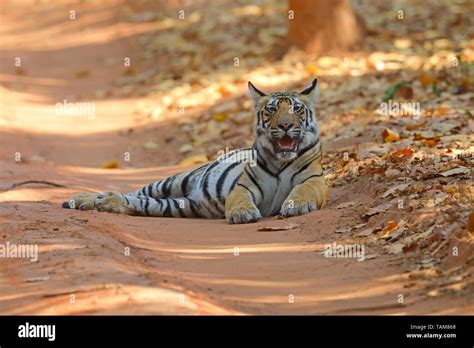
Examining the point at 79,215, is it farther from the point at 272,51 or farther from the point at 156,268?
the point at 272,51

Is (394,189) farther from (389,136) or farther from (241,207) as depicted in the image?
(389,136)

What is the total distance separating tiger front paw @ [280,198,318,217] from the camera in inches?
343

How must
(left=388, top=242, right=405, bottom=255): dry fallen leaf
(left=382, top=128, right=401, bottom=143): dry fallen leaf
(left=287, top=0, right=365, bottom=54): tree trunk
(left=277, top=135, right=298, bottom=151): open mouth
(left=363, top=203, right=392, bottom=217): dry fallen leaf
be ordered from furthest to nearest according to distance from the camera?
(left=287, top=0, right=365, bottom=54): tree trunk → (left=382, top=128, right=401, bottom=143): dry fallen leaf → (left=277, top=135, right=298, bottom=151): open mouth → (left=363, top=203, right=392, bottom=217): dry fallen leaf → (left=388, top=242, right=405, bottom=255): dry fallen leaf

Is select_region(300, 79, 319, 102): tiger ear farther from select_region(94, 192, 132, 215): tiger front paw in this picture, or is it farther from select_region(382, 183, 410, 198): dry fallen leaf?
select_region(94, 192, 132, 215): tiger front paw

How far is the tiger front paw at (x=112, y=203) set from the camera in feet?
30.2

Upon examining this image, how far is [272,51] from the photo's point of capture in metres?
17.6

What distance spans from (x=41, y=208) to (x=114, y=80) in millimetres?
10294

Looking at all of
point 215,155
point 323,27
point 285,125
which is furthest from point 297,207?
point 323,27

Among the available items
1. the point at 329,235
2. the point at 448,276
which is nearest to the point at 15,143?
the point at 329,235

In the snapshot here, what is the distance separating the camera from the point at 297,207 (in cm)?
873

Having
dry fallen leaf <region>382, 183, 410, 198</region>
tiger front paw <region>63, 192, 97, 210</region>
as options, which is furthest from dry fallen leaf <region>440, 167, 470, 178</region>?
tiger front paw <region>63, 192, 97, 210</region>

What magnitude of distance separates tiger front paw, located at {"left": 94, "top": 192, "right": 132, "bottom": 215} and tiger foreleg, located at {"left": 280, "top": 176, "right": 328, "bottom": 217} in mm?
1477

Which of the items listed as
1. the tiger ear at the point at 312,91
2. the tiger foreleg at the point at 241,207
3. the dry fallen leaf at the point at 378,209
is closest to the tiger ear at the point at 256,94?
the tiger ear at the point at 312,91

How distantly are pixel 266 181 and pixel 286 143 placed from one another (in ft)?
1.29
